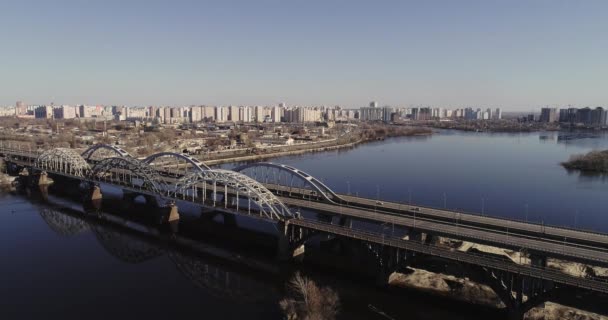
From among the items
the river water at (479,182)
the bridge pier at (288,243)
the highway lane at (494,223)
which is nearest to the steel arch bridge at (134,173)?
the bridge pier at (288,243)

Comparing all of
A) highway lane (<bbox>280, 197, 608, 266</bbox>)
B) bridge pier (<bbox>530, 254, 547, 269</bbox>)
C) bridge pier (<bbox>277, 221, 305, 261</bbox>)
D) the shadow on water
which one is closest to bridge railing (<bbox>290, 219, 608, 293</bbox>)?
bridge pier (<bbox>277, 221, 305, 261</bbox>)

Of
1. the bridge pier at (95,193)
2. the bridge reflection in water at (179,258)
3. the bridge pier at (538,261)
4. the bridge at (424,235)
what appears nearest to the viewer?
the bridge at (424,235)

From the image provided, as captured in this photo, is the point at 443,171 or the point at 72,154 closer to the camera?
the point at 72,154

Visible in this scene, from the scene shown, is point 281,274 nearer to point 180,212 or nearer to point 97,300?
point 97,300

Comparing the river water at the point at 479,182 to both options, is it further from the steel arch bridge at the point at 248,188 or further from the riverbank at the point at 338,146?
the steel arch bridge at the point at 248,188

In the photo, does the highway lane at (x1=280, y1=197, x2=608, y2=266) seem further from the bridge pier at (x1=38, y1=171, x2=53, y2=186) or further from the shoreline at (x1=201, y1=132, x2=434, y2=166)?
the shoreline at (x1=201, y1=132, x2=434, y2=166)

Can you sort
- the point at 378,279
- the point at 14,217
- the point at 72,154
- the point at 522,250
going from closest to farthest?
the point at 522,250 → the point at 378,279 → the point at 14,217 → the point at 72,154

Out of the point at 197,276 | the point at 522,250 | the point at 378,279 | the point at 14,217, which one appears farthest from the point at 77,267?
the point at 522,250
